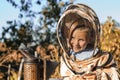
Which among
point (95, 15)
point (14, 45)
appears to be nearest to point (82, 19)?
point (95, 15)

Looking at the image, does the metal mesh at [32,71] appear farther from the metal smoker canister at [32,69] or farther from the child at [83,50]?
the child at [83,50]

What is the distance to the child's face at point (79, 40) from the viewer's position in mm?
3580

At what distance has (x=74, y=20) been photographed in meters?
3.65

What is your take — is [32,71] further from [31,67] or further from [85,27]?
[85,27]

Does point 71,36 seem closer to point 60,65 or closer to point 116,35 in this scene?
point 60,65

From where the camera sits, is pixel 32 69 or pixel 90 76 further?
pixel 32 69

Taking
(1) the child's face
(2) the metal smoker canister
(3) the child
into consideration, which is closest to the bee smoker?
(2) the metal smoker canister

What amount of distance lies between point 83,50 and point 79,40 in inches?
2.9

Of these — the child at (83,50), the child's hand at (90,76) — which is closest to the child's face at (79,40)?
the child at (83,50)

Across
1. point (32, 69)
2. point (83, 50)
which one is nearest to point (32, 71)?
point (32, 69)

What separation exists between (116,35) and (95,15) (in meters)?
4.06

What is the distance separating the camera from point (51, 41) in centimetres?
1194

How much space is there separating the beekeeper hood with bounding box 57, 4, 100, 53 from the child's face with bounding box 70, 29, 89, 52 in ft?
0.17

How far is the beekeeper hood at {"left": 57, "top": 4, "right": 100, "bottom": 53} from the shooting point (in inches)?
140
